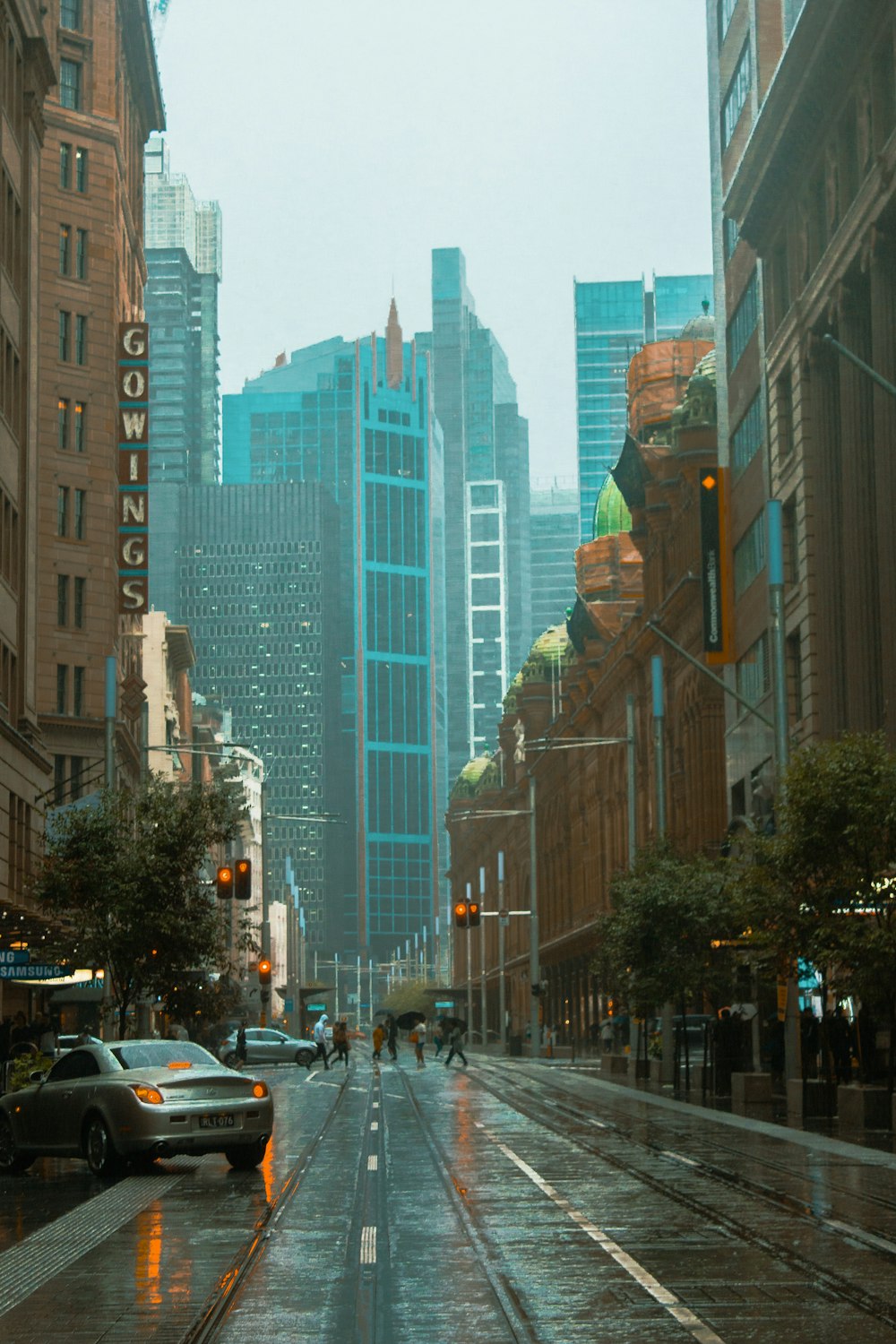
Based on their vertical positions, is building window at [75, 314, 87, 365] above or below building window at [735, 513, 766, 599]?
above

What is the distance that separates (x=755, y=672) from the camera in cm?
5762

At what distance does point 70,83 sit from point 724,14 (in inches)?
1075

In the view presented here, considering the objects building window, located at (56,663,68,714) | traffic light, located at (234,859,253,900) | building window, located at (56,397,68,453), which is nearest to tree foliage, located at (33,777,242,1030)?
traffic light, located at (234,859,253,900)

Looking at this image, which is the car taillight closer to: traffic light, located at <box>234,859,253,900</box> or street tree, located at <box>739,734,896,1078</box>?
street tree, located at <box>739,734,896,1078</box>

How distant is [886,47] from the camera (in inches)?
1747

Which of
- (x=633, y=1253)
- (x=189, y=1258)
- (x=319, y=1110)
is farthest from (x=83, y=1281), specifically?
(x=319, y=1110)

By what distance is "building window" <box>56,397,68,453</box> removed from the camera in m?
74.4

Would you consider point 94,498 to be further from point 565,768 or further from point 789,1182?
point 789,1182

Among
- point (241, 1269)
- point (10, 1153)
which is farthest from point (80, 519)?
point (241, 1269)

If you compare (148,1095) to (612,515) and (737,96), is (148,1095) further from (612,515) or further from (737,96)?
(612,515)

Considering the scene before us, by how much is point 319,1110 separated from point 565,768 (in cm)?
7525

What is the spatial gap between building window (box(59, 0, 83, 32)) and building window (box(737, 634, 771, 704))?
4072cm

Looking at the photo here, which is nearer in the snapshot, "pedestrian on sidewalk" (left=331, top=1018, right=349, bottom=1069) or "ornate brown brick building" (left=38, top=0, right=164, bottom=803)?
"pedestrian on sidewalk" (left=331, top=1018, right=349, bottom=1069)

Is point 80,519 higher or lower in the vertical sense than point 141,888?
higher
